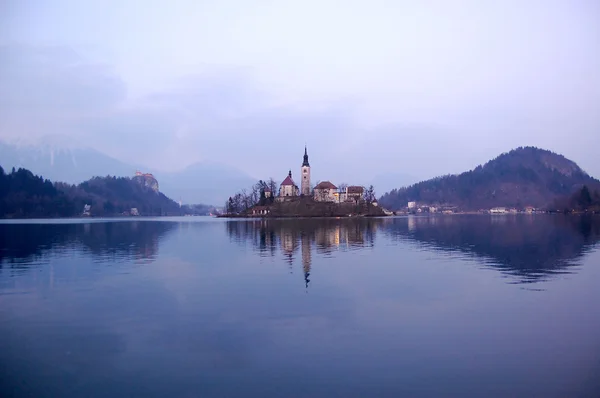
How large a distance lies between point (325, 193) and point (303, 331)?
156 meters

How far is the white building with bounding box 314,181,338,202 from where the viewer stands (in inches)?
6501

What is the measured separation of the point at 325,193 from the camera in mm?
169625

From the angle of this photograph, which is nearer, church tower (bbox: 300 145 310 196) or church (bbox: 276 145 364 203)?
church (bbox: 276 145 364 203)

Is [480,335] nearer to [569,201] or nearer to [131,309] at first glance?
[131,309]

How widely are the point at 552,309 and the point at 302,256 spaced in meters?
19.3

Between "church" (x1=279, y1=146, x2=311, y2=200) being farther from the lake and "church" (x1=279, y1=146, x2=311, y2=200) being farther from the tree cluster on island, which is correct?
the lake

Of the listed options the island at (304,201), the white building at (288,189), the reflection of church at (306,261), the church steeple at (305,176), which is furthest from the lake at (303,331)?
the church steeple at (305,176)

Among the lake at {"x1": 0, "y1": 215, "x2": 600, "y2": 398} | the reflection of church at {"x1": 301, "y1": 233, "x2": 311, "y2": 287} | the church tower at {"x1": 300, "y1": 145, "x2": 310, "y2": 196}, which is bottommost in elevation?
the lake at {"x1": 0, "y1": 215, "x2": 600, "y2": 398}

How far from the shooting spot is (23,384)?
1051 centimetres

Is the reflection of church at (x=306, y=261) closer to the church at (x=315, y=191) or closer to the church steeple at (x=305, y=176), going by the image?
the church at (x=315, y=191)

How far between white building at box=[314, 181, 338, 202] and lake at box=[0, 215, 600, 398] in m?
137

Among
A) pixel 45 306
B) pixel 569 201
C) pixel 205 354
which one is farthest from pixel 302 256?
pixel 569 201

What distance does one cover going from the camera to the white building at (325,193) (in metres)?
165

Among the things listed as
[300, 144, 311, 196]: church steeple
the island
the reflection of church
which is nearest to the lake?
the reflection of church
